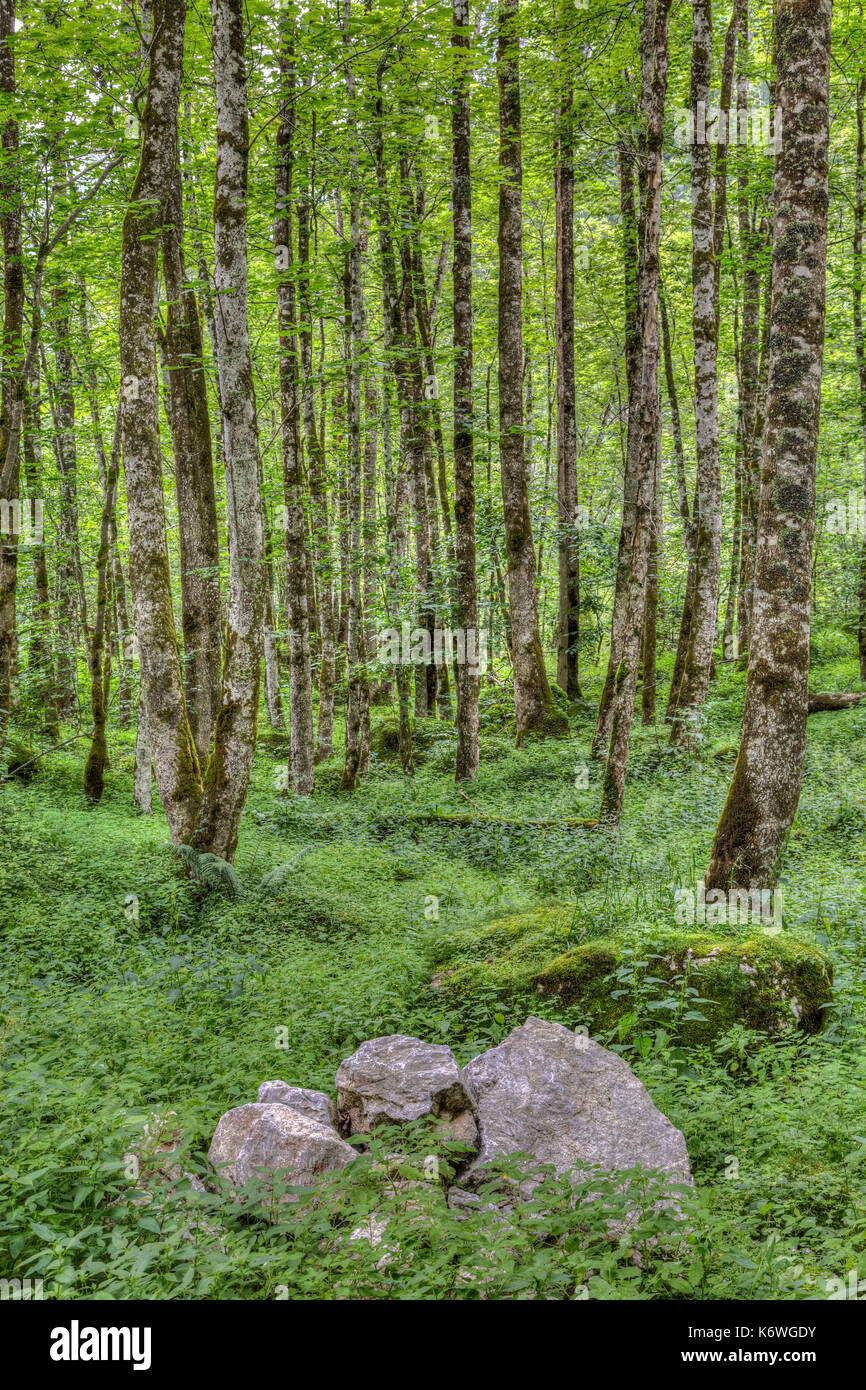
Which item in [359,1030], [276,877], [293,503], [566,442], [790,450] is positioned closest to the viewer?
[359,1030]

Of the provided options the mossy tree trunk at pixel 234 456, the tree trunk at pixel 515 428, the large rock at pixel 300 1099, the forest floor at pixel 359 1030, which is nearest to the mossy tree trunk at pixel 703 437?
the forest floor at pixel 359 1030

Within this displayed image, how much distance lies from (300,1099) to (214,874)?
430 cm

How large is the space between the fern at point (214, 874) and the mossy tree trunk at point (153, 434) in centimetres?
53

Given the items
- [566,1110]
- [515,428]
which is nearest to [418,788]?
[515,428]

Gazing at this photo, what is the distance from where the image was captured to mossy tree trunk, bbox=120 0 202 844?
29.5ft

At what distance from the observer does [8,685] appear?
11.9 metres

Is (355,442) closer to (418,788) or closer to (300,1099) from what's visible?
(418,788)

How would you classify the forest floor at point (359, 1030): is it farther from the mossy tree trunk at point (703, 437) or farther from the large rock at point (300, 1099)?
the mossy tree trunk at point (703, 437)

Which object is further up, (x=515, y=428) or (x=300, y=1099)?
(x=515, y=428)

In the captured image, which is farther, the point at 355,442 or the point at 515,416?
the point at 515,416

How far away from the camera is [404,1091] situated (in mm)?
4734

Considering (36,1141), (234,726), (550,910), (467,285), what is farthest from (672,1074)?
(467,285)

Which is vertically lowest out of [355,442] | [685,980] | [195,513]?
[685,980]

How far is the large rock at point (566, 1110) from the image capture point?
4395 millimetres
